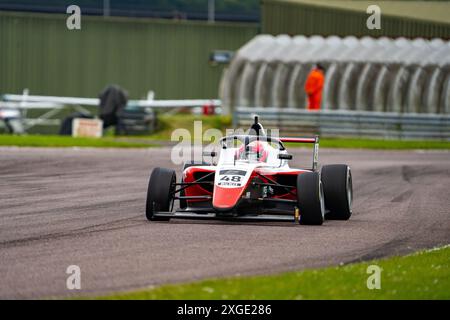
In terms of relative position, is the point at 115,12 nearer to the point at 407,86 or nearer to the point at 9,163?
the point at 407,86

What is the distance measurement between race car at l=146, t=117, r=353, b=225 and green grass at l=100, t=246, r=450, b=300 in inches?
134

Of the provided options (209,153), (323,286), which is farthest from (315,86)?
(323,286)

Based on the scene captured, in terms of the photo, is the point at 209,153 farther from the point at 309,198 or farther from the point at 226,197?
the point at 309,198

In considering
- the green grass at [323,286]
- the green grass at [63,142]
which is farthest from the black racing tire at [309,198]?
the green grass at [63,142]

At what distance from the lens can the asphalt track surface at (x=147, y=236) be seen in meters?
9.98

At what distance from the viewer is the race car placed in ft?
44.8

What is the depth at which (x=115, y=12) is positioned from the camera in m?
46.2

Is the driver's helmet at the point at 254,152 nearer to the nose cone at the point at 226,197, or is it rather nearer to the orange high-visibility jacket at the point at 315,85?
the nose cone at the point at 226,197

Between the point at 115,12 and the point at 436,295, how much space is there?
38.3 meters

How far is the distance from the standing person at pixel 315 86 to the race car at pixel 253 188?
18.1 metres

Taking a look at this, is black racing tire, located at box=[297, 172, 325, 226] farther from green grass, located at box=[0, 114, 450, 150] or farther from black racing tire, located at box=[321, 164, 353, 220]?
green grass, located at box=[0, 114, 450, 150]

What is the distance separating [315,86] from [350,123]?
4.97 feet

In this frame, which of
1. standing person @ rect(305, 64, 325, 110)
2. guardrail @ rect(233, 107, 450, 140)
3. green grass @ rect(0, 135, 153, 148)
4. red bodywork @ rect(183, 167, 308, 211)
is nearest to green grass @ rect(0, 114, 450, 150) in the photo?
green grass @ rect(0, 135, 153, 148)
